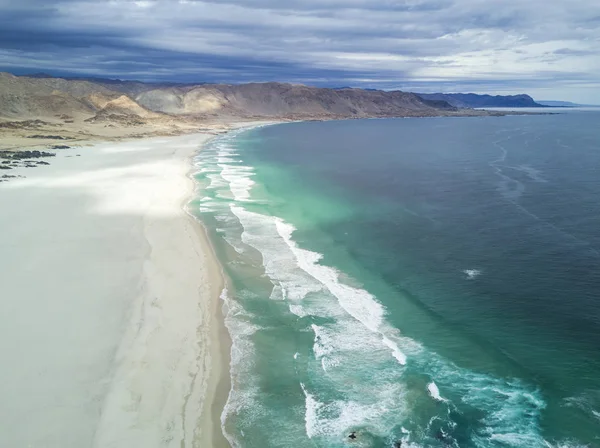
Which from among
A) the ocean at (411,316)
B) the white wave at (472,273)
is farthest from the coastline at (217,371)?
the white wave at (472,273)

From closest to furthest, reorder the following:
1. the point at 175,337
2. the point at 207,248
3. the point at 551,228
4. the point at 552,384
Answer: the point at 552,384, the point at 175,337, the point at 207,248, the point at 551,228

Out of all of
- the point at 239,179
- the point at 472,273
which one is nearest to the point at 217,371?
the point at 472,273

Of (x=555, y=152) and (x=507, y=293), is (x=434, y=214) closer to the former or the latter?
(x=507, y=293)

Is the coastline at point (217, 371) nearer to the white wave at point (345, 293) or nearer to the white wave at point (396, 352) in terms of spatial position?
the white wave at point (345, 293)

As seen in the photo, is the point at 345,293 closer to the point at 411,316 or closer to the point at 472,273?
the point at 411,316

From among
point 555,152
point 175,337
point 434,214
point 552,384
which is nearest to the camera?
point 552,384

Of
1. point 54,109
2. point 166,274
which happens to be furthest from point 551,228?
point 54,109

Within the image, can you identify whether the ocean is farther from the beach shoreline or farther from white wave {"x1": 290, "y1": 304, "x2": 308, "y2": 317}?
the beach shoreline
